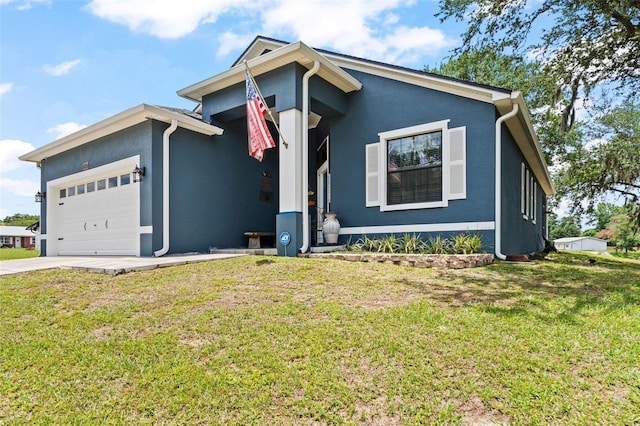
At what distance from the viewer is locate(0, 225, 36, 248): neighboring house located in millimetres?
41156

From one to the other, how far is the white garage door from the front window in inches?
220

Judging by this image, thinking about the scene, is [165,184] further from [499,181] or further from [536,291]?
[536,291]

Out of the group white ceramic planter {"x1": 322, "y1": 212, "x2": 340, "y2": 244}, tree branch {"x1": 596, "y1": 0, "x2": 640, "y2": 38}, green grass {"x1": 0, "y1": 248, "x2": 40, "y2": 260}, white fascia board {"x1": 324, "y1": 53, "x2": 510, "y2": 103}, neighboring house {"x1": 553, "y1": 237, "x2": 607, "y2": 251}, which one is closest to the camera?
tree branch {"x1": 596, "y1": 0, "x2": 640, "y2": 38}

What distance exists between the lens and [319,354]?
9.25 feet

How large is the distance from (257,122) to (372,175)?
9.36 feet

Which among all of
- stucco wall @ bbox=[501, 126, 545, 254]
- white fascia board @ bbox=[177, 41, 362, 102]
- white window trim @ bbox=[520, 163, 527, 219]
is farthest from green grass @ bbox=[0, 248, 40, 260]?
white window trim @ bbox=[520, 163, 527, 219]

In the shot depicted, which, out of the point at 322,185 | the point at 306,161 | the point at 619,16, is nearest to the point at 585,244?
the point at 619,16

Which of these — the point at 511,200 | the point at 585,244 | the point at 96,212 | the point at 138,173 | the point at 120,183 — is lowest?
the point at 585,244

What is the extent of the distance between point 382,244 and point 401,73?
376 centimetres

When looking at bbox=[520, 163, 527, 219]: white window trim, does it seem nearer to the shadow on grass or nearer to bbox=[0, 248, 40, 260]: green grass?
the shadow on grass

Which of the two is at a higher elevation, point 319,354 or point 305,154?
point 305,154

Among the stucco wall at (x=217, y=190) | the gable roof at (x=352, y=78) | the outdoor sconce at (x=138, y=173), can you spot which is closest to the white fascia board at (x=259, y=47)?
the gable roof at (x=352, y=78)

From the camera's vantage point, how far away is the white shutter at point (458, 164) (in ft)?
24.2

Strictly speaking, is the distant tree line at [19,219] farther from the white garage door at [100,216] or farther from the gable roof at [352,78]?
the gable roof at [352,78]
